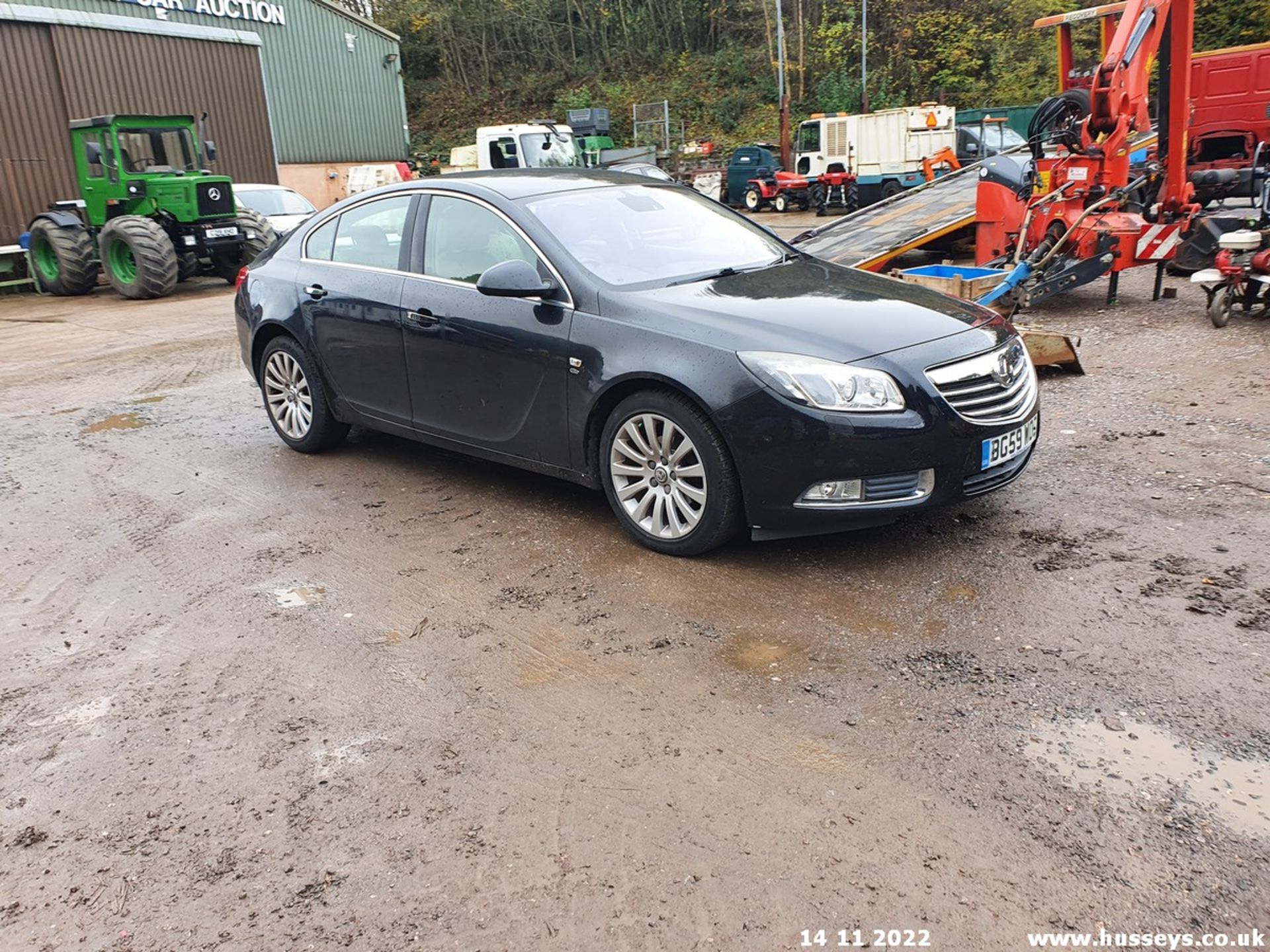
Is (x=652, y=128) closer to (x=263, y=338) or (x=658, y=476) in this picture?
(x=263, y=338)

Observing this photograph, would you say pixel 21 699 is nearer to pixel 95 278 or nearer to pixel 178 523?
pixel 178 523

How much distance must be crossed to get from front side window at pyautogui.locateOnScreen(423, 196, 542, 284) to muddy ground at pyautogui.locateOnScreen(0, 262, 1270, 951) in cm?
123

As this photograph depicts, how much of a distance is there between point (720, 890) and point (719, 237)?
12.2 ft

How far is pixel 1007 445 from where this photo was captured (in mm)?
4375

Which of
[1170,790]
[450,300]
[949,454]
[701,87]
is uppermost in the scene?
[701,87]

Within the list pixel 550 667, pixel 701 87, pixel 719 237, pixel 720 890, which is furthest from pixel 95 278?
pixel 701 87

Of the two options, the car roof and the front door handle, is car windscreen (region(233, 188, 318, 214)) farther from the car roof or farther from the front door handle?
the front door handle

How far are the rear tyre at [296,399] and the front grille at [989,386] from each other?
3683mm

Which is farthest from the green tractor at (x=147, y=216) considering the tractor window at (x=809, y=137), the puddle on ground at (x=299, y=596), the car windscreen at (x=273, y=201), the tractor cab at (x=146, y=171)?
the tractor window at (x=809, y=137)

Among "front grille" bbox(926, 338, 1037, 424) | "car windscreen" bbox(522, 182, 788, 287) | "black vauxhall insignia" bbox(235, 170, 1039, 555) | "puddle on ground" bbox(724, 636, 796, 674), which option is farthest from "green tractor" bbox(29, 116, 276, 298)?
"puddle on ground" bbox(724, 636, 796, 674)

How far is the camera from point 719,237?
18.0 ft

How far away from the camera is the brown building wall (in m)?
19.4

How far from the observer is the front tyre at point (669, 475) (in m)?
4.27

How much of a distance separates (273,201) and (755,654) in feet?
59.7
